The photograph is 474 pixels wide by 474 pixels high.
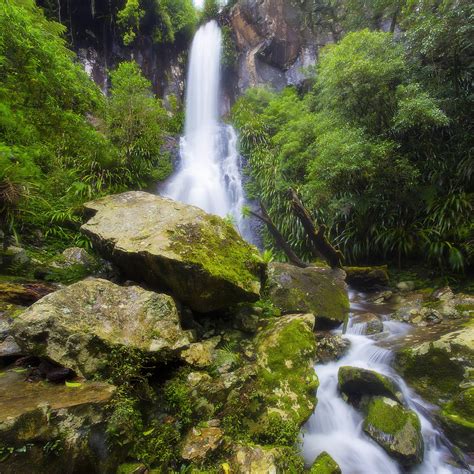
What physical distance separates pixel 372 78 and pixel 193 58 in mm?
15837

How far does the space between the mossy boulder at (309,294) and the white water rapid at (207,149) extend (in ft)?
8.51

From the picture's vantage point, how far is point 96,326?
274cm

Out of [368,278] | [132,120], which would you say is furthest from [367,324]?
[132,120]

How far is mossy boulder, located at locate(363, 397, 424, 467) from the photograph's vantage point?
325 centimetres

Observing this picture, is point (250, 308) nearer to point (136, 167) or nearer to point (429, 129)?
point (429, 129)

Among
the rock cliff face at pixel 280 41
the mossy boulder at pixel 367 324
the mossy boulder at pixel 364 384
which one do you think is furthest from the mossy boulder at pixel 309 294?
the rock cliff face at pixel 280 41

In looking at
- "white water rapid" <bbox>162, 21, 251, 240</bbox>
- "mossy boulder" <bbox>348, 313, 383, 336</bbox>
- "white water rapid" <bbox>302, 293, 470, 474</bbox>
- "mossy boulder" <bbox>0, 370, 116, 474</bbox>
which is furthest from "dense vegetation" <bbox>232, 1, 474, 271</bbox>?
"mossy boulder" <bbox>0, 370, 116, 474</bbox>

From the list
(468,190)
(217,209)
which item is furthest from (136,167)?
(468,190)

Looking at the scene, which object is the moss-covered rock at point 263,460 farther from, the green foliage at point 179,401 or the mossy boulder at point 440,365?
the mossy boulder at point 440,365

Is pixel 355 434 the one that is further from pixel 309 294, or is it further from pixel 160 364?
pixel 160 364

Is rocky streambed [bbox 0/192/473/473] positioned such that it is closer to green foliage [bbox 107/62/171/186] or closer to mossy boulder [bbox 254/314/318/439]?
mossy boulder [bbox 254/314/318/439]

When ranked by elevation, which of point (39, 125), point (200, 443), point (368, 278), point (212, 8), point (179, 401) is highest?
point (212, 8)

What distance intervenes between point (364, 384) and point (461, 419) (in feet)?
3.29

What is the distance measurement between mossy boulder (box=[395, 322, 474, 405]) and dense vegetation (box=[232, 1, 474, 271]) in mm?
3824
